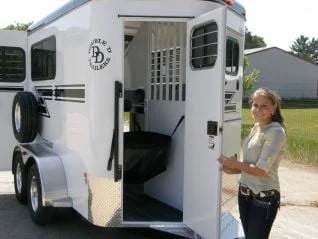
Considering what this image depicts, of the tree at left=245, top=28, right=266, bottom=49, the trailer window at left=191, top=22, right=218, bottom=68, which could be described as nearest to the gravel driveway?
the trailer window at left=191, top=22, right=218, bottom=68

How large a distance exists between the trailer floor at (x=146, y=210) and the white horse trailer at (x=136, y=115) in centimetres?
1

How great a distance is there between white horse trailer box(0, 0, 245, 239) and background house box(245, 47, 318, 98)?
2116 inches

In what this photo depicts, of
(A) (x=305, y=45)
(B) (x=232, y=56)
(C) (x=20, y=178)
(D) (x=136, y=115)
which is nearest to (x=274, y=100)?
(B) (x=232, y=56)

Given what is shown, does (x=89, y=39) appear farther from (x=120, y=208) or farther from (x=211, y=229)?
(x=211, y=229)

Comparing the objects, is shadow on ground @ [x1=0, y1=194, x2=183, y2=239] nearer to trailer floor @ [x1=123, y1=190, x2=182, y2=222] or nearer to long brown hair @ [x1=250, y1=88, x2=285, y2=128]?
trailer floor @ [x1=123, y1=190, x2=182, y2=222]

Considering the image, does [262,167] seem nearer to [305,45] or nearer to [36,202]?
[36,202]

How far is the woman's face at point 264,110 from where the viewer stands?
3969 mm

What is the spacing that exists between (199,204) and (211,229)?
0.30 meters

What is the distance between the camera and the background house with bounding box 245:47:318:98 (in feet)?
200

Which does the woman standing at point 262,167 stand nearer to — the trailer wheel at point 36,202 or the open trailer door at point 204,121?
the open trailer door at point 204,121

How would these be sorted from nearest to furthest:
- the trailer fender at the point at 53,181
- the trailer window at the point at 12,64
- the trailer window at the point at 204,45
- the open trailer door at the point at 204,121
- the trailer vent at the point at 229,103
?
1. the open trailer door at the point at 204,121
2. the trailer window at the point at 204,45
3. the trailer vent at the point at 229,103
4. the trailer fender at the point at 53,181
5. the trailer window at the point at 12,64

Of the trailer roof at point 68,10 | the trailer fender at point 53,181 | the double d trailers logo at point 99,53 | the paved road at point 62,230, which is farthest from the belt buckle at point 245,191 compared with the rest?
the trailer fender at point 53,181

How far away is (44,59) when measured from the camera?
713cm

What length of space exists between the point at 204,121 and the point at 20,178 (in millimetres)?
3760
